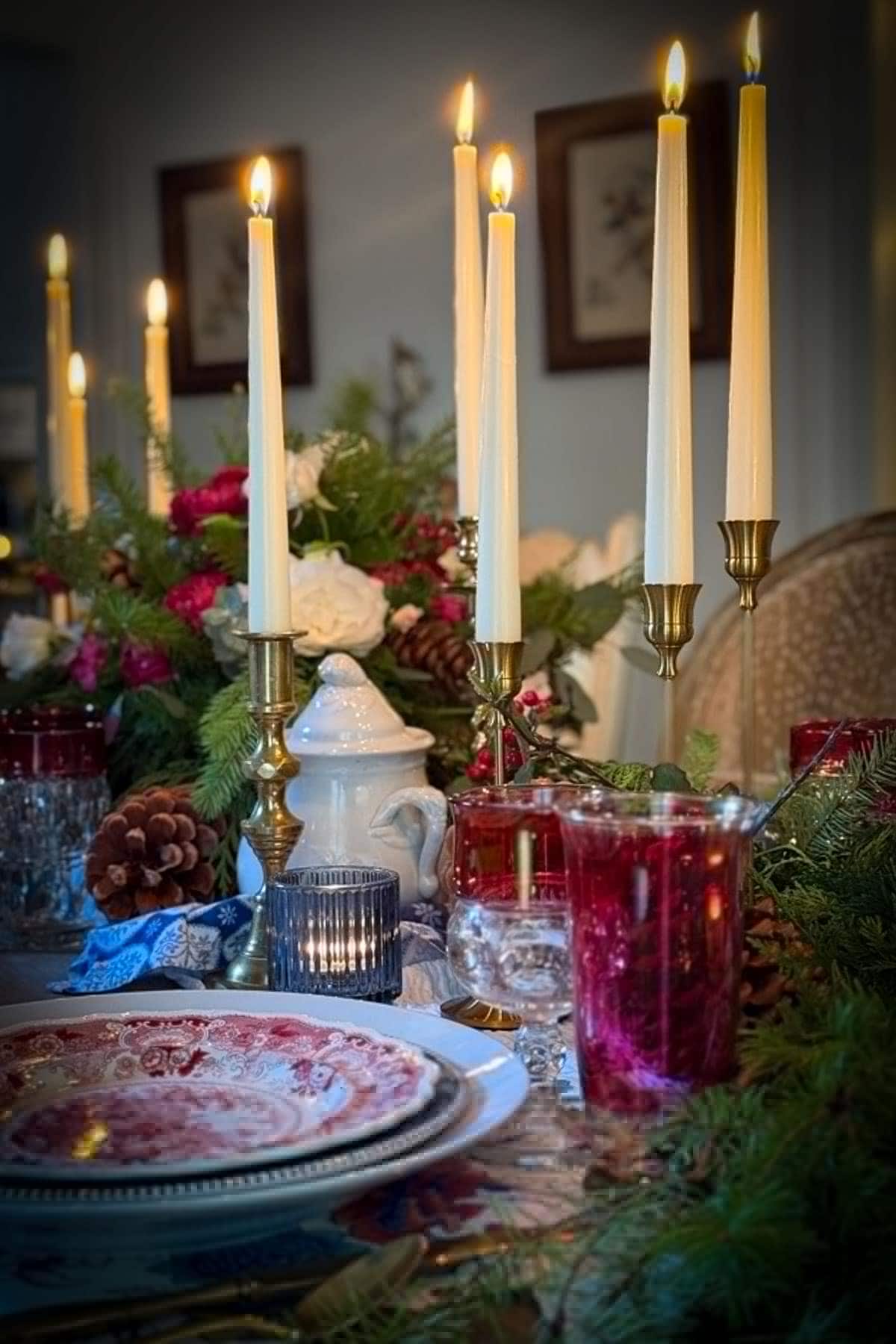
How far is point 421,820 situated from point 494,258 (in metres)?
0.33

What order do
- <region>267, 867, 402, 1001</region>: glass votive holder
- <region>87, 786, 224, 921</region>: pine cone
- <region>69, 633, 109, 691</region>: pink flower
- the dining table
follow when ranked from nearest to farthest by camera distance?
the dining table
<region>267, 867, 402, 1001</region>: glass votive holder
<region>87, 786, 224, 921</region>: pine cone
<region>69, 633, 109, 691</region>: pink flower

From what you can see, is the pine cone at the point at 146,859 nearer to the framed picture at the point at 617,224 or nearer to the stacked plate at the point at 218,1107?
the stacked plate at the point at 218,1107

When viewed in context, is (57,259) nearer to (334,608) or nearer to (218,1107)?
(334,608)

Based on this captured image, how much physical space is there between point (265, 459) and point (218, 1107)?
0.41 m

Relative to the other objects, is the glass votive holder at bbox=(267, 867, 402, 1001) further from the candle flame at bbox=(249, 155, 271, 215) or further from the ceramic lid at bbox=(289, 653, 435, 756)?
the candle flame at bbox=(249, 155, 271, 215)

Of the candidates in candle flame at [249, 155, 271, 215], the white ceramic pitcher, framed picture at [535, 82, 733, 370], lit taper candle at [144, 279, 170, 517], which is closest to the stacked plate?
the white ceramic pitcher

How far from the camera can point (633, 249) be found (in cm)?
312

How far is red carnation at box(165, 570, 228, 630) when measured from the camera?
1319 mm

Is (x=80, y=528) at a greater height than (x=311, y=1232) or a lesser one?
greater

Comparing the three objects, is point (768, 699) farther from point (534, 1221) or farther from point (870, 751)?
point (534, 1221)

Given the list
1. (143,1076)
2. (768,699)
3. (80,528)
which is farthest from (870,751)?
(768,699)

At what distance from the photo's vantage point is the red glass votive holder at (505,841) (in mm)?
731

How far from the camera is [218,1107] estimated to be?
0.69 meters

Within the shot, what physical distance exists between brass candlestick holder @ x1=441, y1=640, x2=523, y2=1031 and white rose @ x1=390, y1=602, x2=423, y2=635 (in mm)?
358
